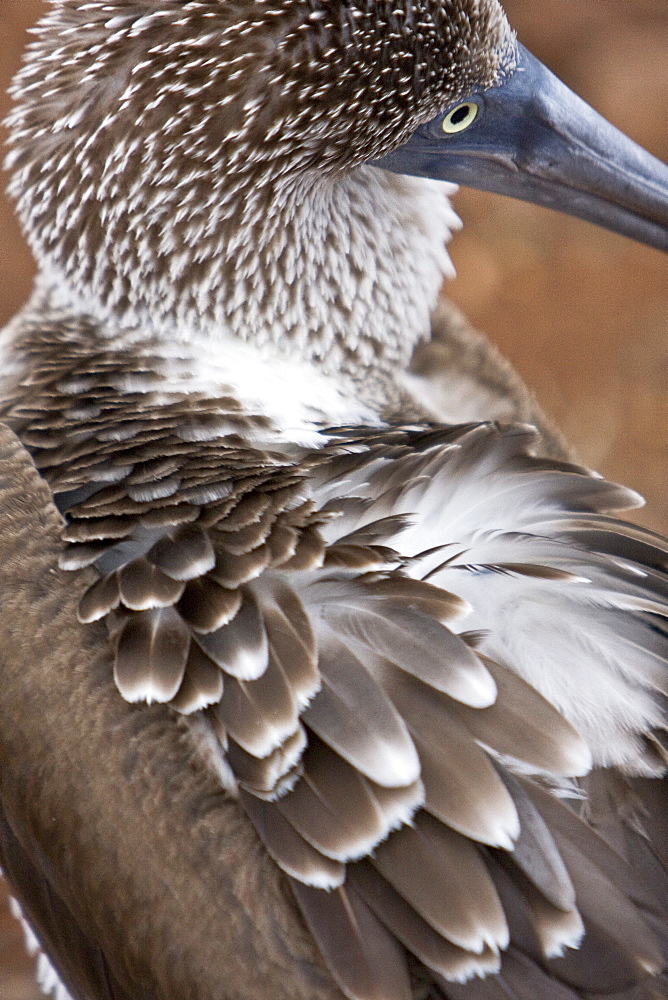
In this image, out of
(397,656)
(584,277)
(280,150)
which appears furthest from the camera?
(584,277)

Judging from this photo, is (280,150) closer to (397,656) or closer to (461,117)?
Answer: (461,117)

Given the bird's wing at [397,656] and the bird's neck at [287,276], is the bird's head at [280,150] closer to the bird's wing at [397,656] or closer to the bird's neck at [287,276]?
the bird's neck at [287,276]

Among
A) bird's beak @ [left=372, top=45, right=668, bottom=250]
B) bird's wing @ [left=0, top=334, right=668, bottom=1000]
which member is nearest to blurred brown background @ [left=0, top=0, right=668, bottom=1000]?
bird's beak @ [left=372, top=45, right=668, bottom=250]

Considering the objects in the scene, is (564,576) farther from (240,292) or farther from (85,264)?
(85,264)

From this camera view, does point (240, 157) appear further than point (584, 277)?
No

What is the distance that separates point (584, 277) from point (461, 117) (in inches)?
66.2

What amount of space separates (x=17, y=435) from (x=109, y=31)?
0.41 m

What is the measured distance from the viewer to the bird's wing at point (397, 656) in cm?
80

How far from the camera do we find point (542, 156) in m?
1.18

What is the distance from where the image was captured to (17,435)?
3.51 feet

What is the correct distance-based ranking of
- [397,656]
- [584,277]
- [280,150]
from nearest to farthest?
[397,656]
[280,150]
[584,277]

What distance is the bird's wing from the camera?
0.80m

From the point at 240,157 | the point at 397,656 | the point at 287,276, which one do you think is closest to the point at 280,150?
the point at 240,157

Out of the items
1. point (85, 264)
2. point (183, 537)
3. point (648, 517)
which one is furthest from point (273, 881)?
point (648, 517)
